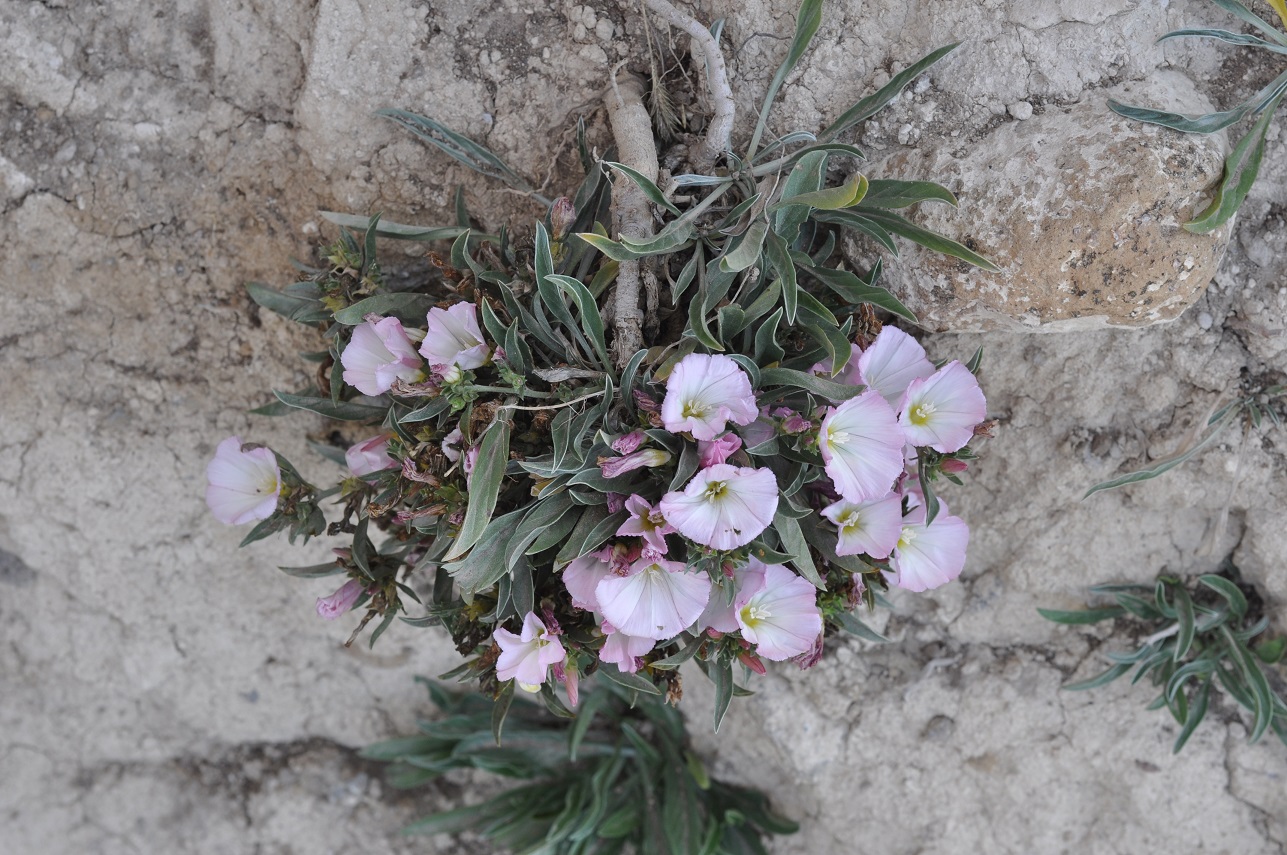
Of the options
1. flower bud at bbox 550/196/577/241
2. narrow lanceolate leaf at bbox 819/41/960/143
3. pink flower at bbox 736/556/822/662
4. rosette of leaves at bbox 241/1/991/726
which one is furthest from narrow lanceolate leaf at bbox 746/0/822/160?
pink flower at bbox 736/556/822/662

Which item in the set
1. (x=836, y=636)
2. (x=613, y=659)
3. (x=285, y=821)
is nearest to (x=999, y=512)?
(x=836, y=636)

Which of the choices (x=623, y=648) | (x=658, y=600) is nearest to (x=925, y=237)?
(x=658, y=600)

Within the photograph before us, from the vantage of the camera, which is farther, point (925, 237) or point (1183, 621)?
point (1183, 621)

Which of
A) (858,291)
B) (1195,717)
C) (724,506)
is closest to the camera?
(724,506)

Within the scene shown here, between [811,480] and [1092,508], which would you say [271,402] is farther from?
[1092,508]

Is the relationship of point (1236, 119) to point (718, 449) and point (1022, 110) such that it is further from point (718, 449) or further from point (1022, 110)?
point (718, 449)

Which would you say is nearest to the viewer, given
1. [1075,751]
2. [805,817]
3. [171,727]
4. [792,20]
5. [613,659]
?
[613,659]

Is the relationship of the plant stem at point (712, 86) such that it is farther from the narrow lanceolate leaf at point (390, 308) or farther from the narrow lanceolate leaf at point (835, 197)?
the narrow lanceolate leaf at point (390, 308)
